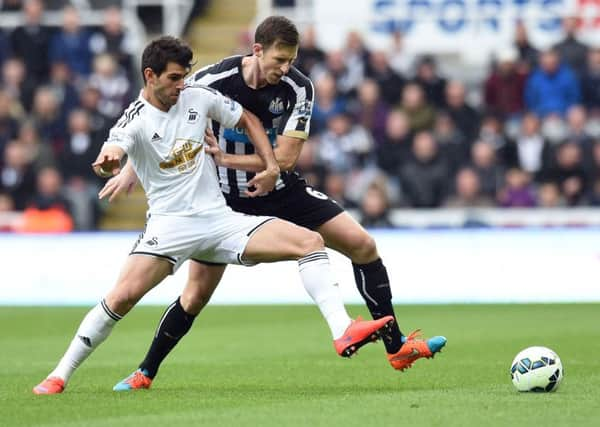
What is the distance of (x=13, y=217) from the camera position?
58.6 feet

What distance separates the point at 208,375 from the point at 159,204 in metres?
1.72

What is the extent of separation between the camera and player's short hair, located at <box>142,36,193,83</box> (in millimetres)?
7898

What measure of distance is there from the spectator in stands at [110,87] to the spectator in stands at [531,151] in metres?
5.30

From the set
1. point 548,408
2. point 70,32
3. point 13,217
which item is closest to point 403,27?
point 70,32

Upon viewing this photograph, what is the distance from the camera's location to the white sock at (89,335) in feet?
26.4

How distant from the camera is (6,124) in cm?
1872

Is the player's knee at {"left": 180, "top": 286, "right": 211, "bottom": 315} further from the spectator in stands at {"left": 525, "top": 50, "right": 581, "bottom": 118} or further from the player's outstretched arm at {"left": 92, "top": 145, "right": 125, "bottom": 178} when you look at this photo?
the spectator in stands at {"left": 525, "top": 50, "right": 581, "bottom": 118}

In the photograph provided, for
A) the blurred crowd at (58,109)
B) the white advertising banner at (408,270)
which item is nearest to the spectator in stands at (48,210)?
the blurred crowd at (58,109)

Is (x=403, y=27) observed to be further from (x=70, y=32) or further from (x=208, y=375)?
(x=208, y=375)

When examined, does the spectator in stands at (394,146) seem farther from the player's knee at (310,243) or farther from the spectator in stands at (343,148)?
the player's knee at (310,243)

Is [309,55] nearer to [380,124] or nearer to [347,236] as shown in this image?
[380,124]

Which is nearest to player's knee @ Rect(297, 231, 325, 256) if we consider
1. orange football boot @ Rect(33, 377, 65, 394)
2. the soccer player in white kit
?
the soccer player in white kit

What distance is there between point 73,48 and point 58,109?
39.6 inches

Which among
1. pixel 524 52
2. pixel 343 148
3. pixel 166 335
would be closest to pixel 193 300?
pixel 166 335
